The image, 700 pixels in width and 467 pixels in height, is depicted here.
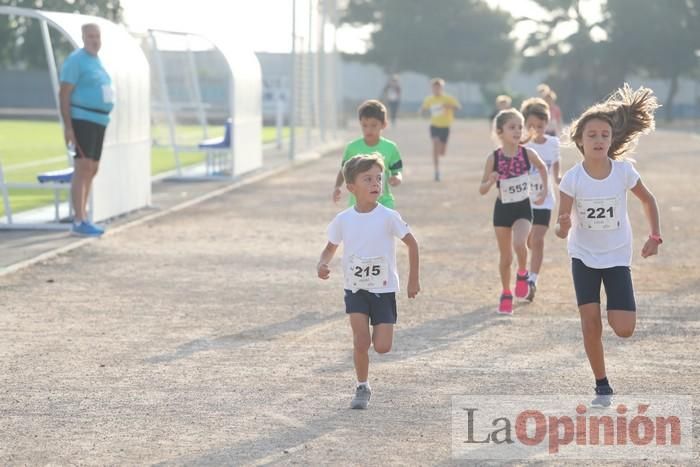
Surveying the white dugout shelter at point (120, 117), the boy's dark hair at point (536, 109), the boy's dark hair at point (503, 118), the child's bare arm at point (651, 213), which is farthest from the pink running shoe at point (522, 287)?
the white dugout shelter at point (120, 117)

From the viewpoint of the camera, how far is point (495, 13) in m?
103

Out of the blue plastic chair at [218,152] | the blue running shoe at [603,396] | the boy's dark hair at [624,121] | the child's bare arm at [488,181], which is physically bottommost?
the blue plastic chair at [218,152]

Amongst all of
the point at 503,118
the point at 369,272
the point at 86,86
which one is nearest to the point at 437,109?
the point at 86,86

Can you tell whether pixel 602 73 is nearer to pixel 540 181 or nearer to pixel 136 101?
pixel 136 101

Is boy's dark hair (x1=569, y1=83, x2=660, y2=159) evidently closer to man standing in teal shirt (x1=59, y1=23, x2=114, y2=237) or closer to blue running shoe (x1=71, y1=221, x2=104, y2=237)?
man standing in teal shirt (x1=59, y1=23, x2=114, y2=237)

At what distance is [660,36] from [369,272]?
272 feet

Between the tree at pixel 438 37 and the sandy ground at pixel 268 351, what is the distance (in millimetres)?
84711

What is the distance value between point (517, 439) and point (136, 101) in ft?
43.0

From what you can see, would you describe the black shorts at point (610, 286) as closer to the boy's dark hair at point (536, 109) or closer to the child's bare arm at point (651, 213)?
the child's bare arm at point (651, 213)

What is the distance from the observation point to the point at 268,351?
944 centimetres

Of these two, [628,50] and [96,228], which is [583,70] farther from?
[96,228]

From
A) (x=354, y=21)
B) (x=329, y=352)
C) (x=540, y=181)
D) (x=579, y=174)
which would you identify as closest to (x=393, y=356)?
(x=329, y=352)

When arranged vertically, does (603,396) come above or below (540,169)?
below

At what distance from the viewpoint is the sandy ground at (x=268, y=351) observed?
23.0 ft
